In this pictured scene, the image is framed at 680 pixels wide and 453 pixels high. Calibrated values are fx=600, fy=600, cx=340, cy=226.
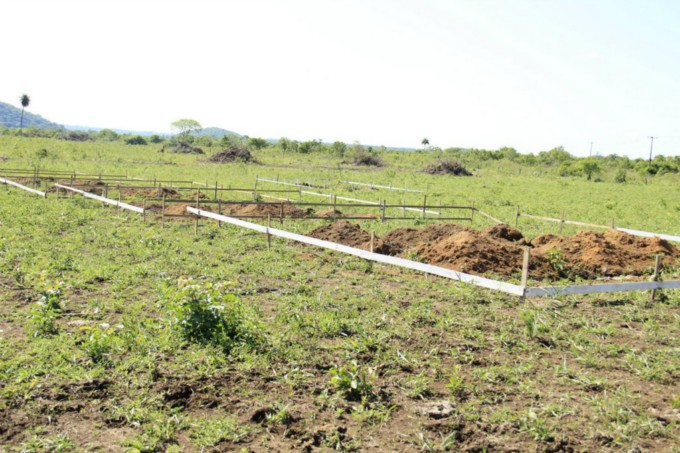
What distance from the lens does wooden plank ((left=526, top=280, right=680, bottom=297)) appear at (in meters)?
8.55

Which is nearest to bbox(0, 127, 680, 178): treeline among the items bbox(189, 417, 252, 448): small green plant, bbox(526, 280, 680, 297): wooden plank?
bbox(526, 280, 680, 297): wooden plank

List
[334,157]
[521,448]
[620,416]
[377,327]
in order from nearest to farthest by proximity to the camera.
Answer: [521,448] → [620,416] → [377,327] → [334,157]

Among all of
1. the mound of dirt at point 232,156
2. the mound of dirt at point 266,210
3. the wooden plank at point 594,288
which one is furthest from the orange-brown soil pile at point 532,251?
the mound of dirt at point 232,156

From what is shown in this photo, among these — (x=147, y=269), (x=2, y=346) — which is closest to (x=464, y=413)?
(x=2, y=346)

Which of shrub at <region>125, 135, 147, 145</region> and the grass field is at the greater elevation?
shrub at <region>125, 135, 147, 145</region>

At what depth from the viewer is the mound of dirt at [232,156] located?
Answer: 187 feet

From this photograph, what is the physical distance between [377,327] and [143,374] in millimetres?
3019

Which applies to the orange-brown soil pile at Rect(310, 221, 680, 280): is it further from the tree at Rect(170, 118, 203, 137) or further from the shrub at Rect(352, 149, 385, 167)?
the tree at Rect(170, 118, 203, 137)

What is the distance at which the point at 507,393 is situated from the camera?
228 inches

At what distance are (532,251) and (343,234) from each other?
4699 millimetres

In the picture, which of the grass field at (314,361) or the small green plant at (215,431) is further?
the grass field at (314,361)

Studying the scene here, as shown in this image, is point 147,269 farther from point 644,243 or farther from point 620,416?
point 644,243

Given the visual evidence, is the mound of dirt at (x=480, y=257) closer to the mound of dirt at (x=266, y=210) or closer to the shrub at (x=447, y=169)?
the mound of dirt at (x=266, y=210)

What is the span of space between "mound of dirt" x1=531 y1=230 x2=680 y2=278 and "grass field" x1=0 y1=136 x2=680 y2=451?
2234mm
